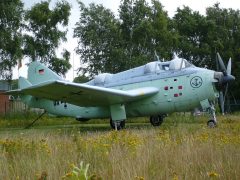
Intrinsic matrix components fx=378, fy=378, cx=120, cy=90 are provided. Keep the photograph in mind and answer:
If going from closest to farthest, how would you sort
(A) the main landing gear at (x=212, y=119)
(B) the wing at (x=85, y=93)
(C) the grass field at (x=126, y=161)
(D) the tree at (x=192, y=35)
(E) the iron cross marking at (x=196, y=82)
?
(C) the grass field at (x=126, y=161) → (B) the wing at (x=85, y=93) → (A) the main landing gear at (x=212, y=119) → (E) the iron cross marking at (x=196, y=82) → (D) the tree at (x=192, y=35)

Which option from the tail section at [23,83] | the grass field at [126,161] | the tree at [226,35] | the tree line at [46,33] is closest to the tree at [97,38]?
the tree line at [46,33]

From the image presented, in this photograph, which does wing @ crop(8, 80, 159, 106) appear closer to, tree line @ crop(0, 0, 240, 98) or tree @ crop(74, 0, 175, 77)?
tree line @ crop(0, 0, 240, 98)

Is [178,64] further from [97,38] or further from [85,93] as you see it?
[97,38]

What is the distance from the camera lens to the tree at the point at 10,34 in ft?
89.3

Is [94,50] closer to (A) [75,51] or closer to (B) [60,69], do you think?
(A) [75,51]

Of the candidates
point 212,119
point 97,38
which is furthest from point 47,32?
point 212,119

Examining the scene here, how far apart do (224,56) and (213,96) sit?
3263 cm

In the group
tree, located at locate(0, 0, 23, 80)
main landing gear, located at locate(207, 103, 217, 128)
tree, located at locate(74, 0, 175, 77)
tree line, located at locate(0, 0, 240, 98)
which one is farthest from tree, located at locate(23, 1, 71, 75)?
main landing gear, located at locate(207, 103, 217, 128)

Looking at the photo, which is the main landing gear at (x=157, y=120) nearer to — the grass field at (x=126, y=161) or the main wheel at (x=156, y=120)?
the main wheel at (x=156, y=120)

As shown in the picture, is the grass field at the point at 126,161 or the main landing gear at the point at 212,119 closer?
the grass field at the point at 126,161

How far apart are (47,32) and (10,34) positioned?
15.3 ft

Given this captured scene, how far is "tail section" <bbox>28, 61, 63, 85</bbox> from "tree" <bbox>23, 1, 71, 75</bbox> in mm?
14563

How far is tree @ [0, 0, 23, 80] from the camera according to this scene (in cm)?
2722

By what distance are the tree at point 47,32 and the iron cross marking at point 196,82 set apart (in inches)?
768
